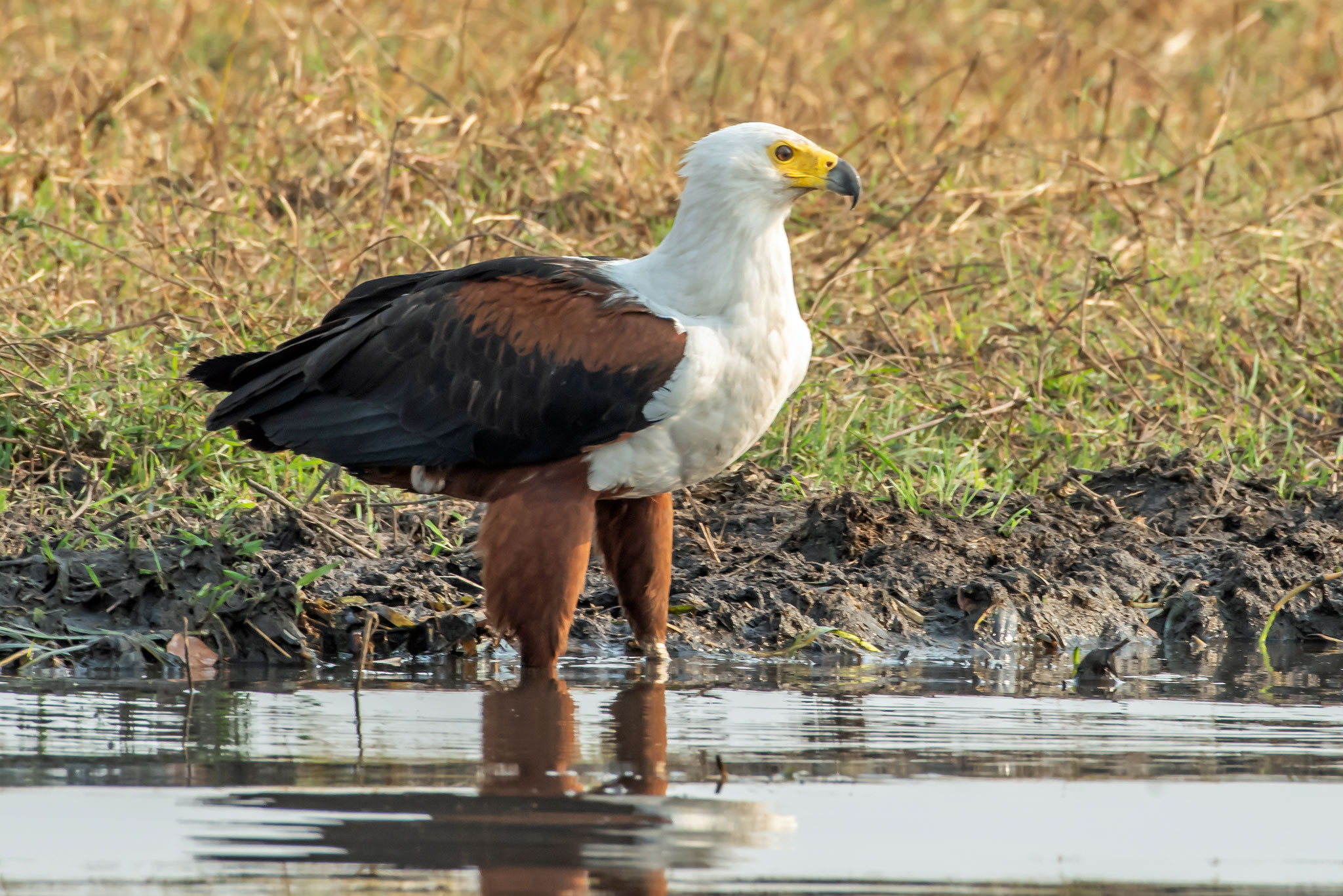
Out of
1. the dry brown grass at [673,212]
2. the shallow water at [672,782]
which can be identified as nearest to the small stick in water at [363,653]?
the shallow water at [672,782]

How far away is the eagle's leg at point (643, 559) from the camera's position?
15.0 feet

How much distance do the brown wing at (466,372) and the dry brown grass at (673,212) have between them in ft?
2.71

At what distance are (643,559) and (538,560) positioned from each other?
1.32 feet

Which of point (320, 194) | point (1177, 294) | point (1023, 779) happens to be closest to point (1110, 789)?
point (1023, 779)

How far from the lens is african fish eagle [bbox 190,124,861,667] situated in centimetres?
424

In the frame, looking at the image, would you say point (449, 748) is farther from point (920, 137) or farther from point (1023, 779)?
point (920, 137)

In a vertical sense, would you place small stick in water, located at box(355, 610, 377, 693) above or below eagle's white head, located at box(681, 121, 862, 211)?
below

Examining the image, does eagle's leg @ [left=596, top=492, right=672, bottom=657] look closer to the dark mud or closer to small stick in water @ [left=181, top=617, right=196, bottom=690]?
the dark mud

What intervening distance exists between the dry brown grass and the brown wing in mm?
826

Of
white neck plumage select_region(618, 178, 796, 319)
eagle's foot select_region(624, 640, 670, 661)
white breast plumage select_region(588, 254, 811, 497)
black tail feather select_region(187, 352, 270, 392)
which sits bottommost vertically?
eagle's foot select_region(624, 640, 670, 661)

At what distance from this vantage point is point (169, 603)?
183 inches

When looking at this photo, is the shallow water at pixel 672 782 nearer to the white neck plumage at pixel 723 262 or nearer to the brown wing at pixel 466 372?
the brown wing at pixel 466 372

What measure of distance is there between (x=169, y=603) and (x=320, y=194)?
3.47 m

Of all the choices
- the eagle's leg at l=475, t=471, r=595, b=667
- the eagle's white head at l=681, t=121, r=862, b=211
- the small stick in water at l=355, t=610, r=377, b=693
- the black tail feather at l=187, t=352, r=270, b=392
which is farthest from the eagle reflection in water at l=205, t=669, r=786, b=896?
the black tail feather at l=187, t=352, r=270, b=392
